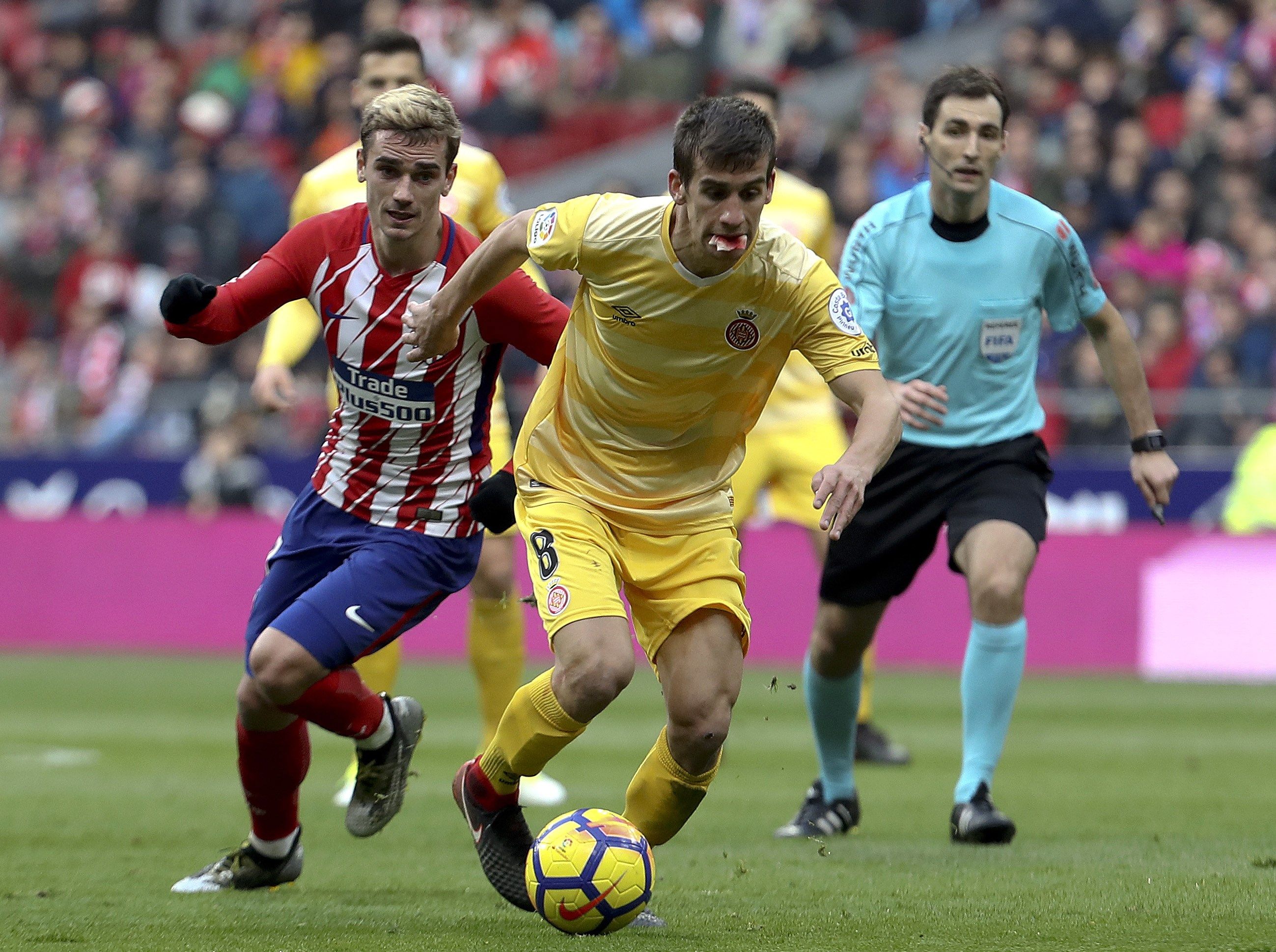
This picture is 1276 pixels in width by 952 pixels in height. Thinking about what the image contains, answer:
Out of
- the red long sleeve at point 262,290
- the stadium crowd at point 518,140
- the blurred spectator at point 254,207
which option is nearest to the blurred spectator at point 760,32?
the stadium crowd at point 518,140

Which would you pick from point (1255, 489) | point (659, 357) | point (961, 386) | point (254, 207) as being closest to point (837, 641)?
point (961, 386)

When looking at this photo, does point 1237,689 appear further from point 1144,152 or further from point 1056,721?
point 1144,152

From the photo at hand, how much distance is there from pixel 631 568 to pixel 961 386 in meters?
2.09

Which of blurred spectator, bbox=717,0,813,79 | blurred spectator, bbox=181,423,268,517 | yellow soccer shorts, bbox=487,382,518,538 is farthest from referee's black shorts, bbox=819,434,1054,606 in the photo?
blurred spectator, bbox=717,0,813,79

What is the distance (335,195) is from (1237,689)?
7450mm

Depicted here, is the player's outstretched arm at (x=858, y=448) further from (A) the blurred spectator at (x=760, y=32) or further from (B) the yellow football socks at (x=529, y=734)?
(A) the blurred spectator at (x=760, y=32)

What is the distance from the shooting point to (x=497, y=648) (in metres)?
7.50

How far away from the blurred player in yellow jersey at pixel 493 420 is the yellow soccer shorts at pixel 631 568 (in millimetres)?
2101

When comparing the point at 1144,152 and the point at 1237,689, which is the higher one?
the point at 1144,152

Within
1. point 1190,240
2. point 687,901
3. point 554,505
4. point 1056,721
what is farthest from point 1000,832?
point 1190,240

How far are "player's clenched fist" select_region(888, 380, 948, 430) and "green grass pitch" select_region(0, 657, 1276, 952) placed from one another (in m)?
1.37

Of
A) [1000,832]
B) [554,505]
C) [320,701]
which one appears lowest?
[1000,832]

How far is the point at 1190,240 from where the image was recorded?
607 inches

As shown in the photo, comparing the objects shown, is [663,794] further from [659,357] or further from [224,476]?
[224,476]
